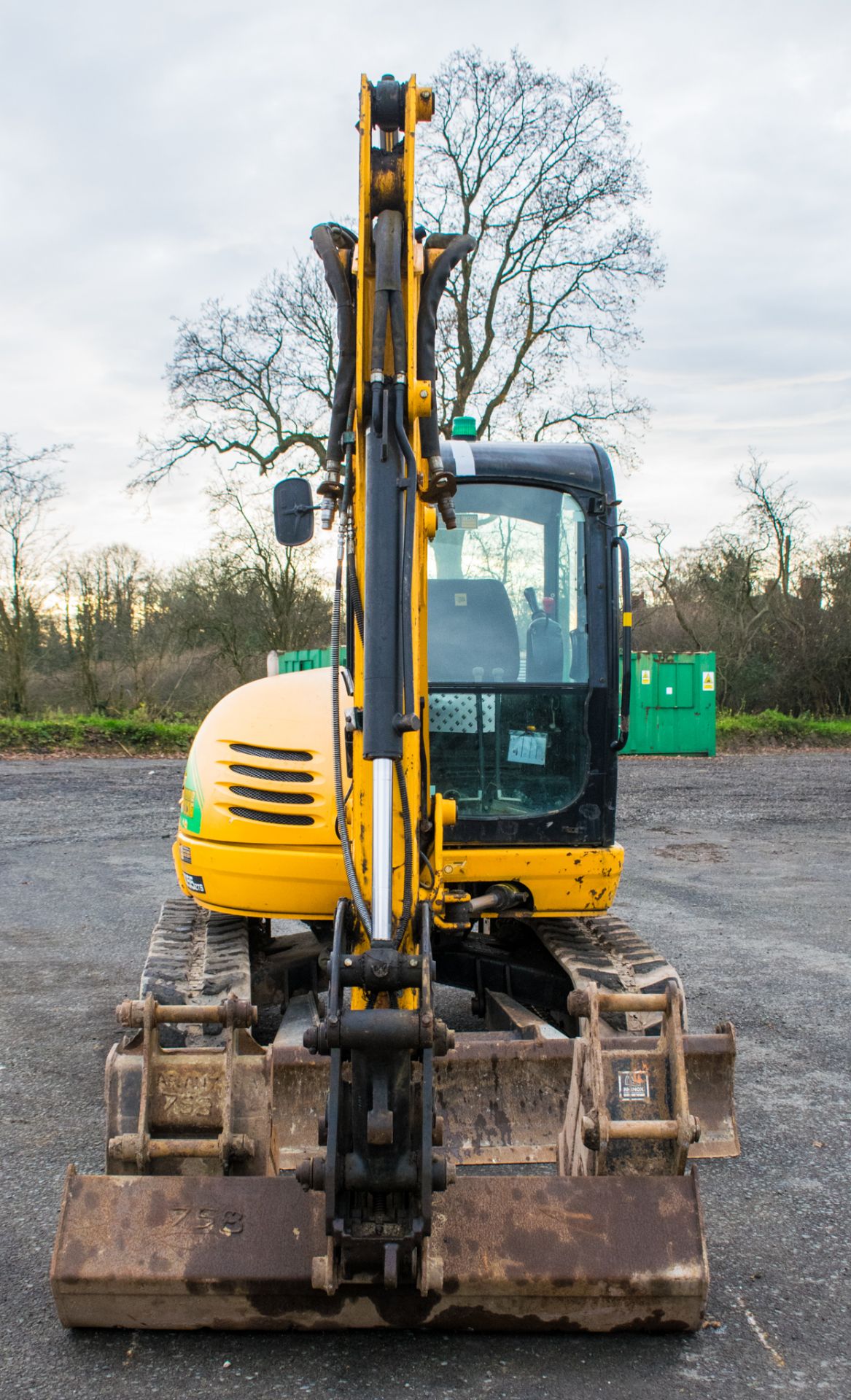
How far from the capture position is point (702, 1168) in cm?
412

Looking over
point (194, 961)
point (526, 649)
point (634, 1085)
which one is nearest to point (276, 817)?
point (194, 961)

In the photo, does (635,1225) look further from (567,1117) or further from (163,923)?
(163,923)

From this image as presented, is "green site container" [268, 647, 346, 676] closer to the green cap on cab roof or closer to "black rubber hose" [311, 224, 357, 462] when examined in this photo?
the green cap on cab roof

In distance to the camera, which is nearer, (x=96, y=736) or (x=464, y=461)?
(x=464, y=461)

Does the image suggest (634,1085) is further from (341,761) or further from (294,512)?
(294,512)

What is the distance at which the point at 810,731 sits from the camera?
85.9ft

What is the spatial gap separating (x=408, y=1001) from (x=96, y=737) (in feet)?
65.5

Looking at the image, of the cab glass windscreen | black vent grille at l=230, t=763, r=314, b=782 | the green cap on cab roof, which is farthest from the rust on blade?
the green cap on cab roof

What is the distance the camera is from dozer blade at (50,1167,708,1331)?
9.40ft

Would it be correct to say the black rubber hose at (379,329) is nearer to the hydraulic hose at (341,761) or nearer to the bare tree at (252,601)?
the hydraulic hose at (341,761)

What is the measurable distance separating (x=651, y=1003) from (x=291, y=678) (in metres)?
2.66

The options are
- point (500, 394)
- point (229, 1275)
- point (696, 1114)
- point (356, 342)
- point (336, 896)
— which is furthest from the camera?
point (500, 394)

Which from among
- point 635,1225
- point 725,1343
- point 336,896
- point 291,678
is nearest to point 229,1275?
point 635,1225

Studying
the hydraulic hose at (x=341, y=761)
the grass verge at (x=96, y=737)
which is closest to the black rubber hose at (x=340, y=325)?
the hydraulic hose at (x=341, y=761)
